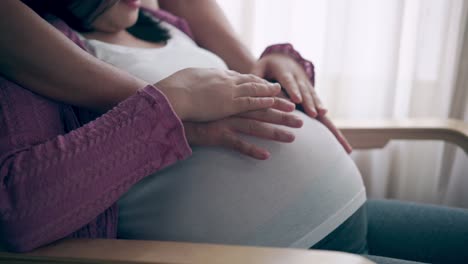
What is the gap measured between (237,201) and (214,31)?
1.83 feet

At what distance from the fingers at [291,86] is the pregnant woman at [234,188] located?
41 millimetres

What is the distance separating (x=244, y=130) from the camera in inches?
29.3

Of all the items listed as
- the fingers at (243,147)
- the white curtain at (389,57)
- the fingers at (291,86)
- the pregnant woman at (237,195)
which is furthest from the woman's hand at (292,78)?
the white curtain at (389,57)

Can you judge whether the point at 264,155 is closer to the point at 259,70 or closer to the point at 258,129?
the point at 258,129

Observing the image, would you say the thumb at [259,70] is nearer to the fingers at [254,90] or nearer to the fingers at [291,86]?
the fingers at [291,86]

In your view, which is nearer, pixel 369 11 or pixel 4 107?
pixel 4 107

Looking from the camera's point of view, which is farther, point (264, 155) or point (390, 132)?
point (390, 132)

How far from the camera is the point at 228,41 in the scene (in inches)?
43.5

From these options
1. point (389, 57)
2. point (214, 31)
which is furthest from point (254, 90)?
point (389, 57)

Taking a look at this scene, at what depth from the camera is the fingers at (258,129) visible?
742 millimetres

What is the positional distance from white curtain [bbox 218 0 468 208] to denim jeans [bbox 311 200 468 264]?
70 cm

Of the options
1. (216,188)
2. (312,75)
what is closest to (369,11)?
(312,75)

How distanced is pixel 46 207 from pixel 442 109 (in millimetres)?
1448

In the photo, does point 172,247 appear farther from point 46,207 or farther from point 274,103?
point 274,103
